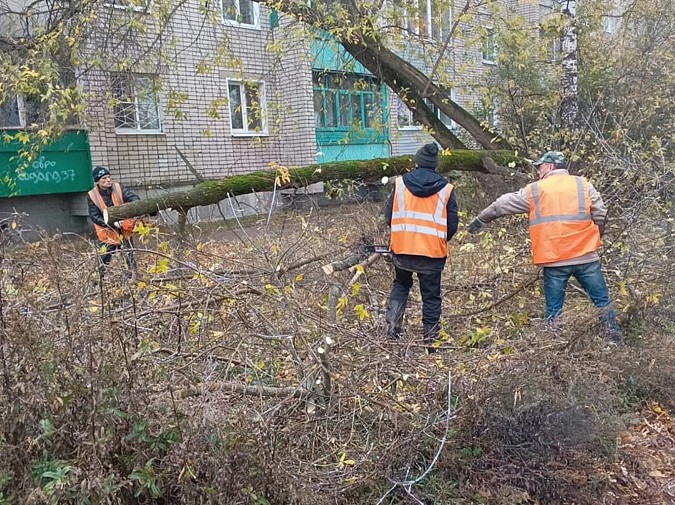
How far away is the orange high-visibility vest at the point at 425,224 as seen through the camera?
468cm

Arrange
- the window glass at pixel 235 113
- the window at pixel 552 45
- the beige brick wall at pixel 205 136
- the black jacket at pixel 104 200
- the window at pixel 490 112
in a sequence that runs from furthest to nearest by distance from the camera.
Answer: the window glass at pixel 235 113 < the beige brick wall at pixel 205 136 < the window at pixel 490 112 < the window at pixel 552 45 < the black jacket at pixel 104 200

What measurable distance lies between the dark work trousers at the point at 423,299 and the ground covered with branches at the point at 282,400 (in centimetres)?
28

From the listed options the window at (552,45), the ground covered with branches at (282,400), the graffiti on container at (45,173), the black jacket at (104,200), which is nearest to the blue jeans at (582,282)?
the ground covered with branches at (282,400)

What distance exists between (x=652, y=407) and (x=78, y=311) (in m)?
3.49

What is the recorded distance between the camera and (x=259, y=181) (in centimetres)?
605

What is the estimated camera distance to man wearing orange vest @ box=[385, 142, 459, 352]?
4.69m

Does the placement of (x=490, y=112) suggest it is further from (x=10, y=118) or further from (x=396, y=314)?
(x=10, y=118)

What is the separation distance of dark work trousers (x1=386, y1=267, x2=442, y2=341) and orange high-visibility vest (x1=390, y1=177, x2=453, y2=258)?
0.21 metres

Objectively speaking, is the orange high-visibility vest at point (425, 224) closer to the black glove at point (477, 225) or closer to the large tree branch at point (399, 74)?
the black glove at point (477, 225)

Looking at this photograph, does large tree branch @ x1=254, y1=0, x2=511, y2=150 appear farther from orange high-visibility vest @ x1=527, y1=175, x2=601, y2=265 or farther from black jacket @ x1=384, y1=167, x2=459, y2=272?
orange high-visibility vest @ x1=527, y1=175, x2=601, y2=265

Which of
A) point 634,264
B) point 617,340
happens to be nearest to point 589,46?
point 634,264

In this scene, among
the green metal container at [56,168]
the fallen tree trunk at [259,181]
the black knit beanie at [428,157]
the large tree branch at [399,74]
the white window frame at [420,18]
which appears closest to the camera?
the black knit beanie at [428,157]

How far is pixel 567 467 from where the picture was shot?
307cm

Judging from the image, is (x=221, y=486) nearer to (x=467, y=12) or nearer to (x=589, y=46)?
(x=467, y=12)
